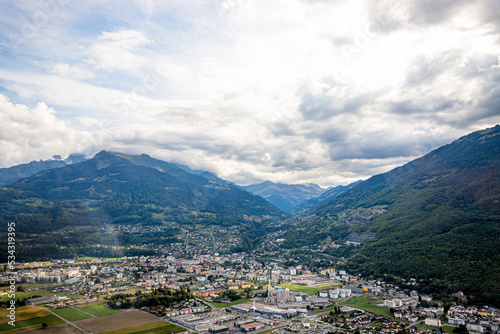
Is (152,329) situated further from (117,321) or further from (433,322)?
(433,322)

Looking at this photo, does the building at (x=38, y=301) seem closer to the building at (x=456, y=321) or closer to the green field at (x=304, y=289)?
the green field at (x=304, y=289)

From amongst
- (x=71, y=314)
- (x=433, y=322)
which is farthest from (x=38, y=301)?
(x=433, y=322)

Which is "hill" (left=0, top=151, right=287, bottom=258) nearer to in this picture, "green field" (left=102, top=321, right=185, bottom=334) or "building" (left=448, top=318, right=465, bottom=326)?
"green field" (left=102, top=321, right=185, bottom=334)

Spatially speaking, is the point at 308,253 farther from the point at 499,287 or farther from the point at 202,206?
the point at 202,206

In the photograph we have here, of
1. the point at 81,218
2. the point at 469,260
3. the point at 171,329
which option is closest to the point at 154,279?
the point at 171,329

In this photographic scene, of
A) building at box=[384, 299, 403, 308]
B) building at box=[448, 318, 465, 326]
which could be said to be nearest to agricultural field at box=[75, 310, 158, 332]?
building at box=[384, 299, 403, 308]

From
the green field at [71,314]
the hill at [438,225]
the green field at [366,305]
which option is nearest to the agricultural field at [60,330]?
the green field at [71,314]
